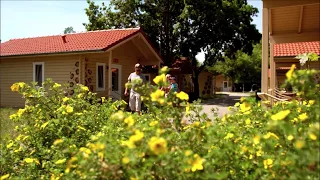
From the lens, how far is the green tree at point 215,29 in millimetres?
23344

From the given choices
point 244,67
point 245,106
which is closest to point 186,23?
point 245,106

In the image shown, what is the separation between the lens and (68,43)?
15242mm

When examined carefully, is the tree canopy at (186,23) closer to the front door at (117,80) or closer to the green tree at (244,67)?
the front door at (117,80)

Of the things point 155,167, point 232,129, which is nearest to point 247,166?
point 232,129

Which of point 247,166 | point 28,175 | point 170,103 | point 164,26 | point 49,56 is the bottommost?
point 28,175

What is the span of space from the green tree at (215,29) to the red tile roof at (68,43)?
29.7ft

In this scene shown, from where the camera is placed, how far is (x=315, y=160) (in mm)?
1359

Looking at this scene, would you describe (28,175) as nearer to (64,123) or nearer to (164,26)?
(64,123)

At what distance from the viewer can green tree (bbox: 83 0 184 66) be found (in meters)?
24.3

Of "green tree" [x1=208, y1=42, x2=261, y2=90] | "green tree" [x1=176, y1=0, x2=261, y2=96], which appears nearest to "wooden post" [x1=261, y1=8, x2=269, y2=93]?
"green tree" [x1=176, y1=0, x2=261, y2=96]

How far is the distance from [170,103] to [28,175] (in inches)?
52.9

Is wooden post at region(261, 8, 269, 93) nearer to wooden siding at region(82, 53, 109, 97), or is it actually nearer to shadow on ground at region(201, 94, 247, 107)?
wooden siding at region(82, 53, 109, 97)

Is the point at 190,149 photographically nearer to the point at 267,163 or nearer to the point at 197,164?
the point at 197,164

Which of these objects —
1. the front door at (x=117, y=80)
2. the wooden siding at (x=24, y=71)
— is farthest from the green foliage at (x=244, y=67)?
the wooden siding at (x=24, y=71)
